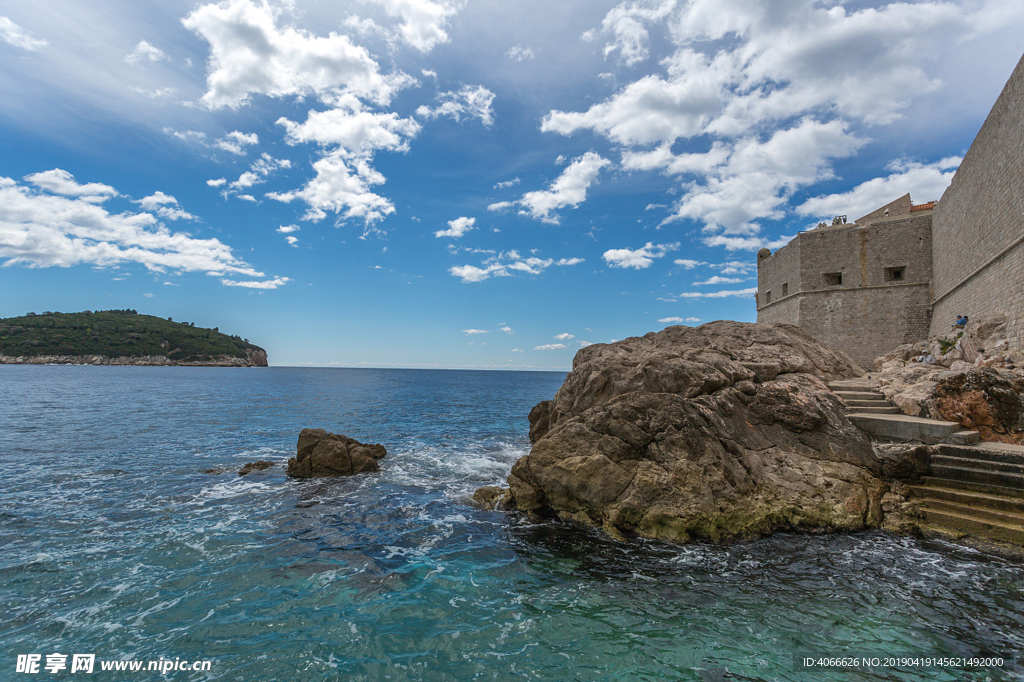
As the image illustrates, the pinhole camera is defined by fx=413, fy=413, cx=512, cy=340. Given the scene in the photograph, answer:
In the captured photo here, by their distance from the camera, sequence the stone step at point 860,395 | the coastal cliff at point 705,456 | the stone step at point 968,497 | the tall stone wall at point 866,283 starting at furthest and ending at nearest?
the tall stone wall at point 866,283 → the stone step at point 860,395 → the coastal cliff at point 705,456 → the stone step at point 968,497

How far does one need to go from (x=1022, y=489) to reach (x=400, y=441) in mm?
19049

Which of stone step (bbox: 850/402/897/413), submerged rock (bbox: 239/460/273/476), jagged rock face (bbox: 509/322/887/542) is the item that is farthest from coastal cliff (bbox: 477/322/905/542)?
submerged rock (bbox: 239/460/273/476)

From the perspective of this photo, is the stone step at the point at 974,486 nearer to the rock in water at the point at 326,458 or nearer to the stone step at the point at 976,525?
the stone step at the point at 976,525

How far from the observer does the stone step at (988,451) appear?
7.03 m

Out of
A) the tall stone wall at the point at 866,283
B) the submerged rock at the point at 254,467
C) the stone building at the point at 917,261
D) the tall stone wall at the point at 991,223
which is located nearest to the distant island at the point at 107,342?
the submerged rock at the point at 254,467

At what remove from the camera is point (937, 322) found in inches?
759

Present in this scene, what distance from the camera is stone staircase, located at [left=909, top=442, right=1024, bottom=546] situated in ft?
21.6

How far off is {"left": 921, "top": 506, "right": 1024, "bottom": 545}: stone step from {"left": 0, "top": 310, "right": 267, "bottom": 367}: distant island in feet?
483

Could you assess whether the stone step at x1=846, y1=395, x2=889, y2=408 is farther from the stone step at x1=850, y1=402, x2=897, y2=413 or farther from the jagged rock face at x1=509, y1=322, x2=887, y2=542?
the jagged rock face at x1=509, y1=322, x2=887, y2=542

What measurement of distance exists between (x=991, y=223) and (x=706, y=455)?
47.7 ft

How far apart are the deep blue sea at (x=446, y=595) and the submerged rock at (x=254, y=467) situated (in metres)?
2.46

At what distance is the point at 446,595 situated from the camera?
6066mm

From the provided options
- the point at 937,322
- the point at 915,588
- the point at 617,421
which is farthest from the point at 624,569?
the point at 937,322

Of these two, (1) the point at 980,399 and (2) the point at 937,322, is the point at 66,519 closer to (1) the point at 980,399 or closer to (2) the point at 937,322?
(1) the point at 980,399
